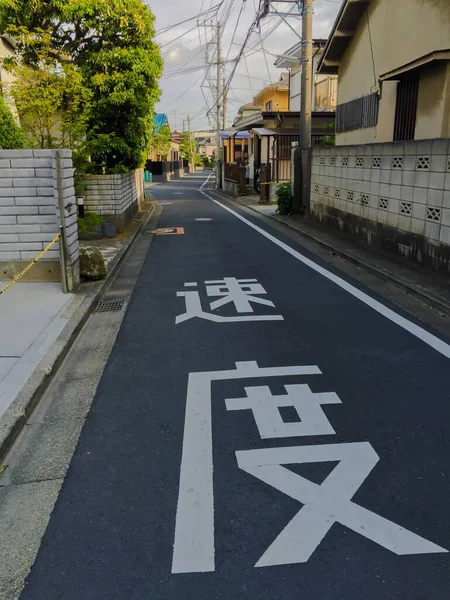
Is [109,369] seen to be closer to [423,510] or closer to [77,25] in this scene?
[423,510]

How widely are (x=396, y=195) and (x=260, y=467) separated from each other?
24.0ft

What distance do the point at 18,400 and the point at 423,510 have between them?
3177 millimetres

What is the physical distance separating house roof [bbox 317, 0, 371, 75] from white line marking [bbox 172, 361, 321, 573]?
1383cm

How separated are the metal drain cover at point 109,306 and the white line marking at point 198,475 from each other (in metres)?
2.70

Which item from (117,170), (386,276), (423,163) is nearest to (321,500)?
(386,276)

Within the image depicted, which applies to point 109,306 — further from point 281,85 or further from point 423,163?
point 281,85

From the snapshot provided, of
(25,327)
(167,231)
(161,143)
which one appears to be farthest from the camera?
(161,143)

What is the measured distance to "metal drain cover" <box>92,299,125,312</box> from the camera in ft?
23.4

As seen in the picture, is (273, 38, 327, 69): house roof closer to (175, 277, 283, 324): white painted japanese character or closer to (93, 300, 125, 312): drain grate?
(175, 277, 283, 324): white painted japanese character

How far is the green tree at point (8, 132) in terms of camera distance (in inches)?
389

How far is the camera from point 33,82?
11.6 metres

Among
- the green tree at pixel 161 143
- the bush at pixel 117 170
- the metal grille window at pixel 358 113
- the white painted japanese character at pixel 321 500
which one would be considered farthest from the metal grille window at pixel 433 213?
the green tree at pixel 161 143

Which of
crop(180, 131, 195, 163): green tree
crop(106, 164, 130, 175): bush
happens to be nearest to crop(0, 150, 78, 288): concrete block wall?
crop(106, 164, 130, 175): bush

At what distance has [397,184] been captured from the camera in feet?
30.4
